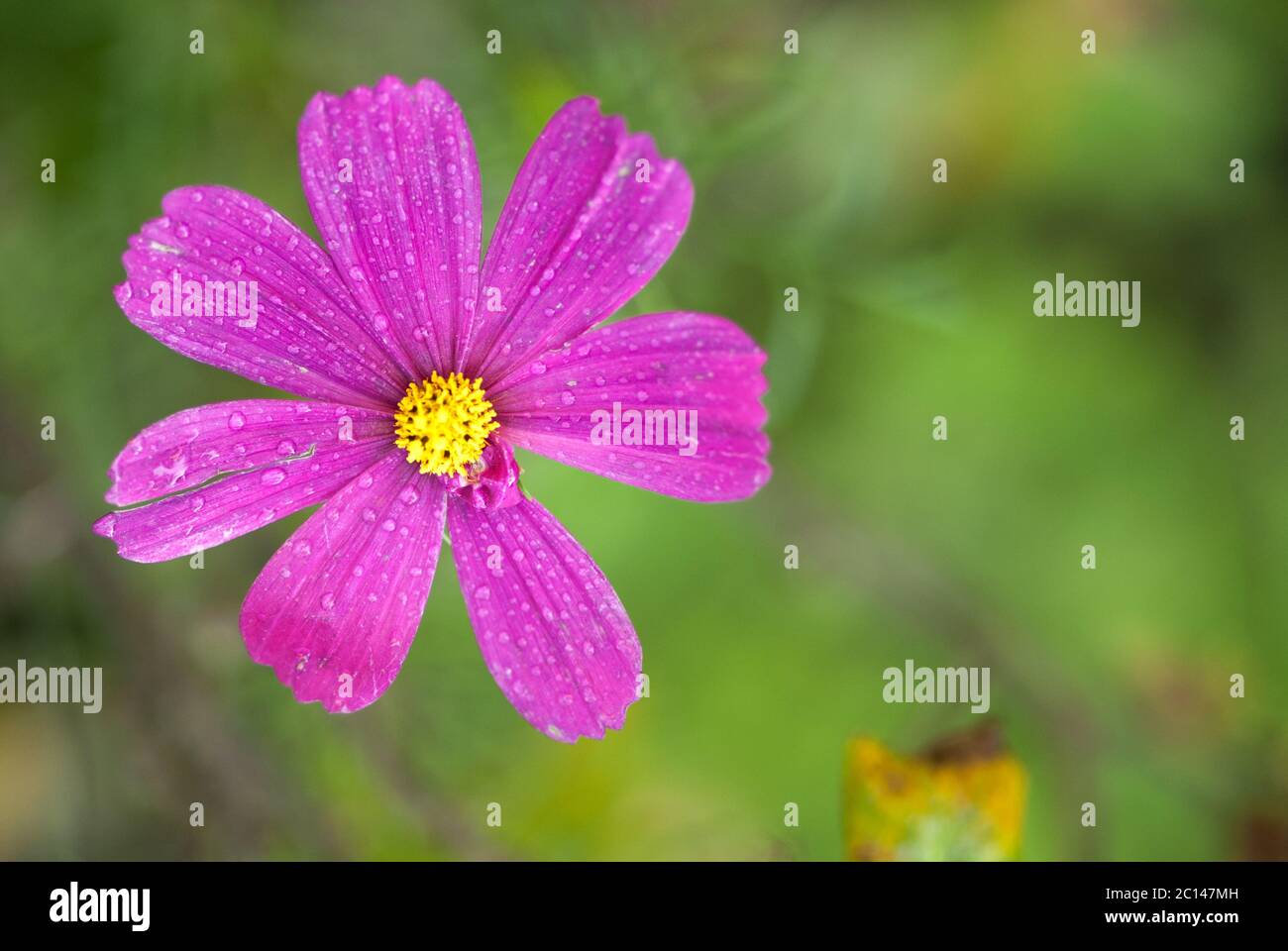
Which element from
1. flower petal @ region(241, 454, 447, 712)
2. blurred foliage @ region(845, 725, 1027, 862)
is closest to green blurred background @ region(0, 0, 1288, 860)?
blurred foliage @ region(845, 725, 1027, 862)

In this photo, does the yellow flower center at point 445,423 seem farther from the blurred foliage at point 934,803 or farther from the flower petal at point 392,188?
the blurred foliage at point 934,803

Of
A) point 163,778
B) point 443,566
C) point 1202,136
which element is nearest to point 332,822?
point 163,778

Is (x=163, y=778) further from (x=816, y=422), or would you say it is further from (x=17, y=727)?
(x=816, y=422)

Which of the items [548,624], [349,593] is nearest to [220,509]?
[349,593]

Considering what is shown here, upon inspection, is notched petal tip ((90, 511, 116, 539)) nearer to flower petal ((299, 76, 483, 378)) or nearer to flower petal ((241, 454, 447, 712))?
flower petal ((241, 454, 447, 712))

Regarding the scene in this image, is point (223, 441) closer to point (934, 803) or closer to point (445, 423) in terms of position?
point (445, 423)
